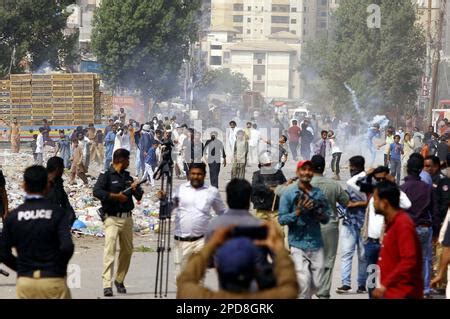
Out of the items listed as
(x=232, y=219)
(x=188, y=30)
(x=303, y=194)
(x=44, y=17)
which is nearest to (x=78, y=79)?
(x=44, y=17)

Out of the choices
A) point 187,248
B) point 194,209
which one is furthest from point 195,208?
point 187,248

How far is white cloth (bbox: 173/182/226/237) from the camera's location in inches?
436

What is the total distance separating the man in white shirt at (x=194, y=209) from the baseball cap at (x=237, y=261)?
5041 millimetres

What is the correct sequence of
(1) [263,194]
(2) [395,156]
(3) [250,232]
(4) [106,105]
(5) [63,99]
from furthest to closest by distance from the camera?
(4) [106,105], (5) [63,99], (2) [395,156], (1) [263,194], (3) [250,232]

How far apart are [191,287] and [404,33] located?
2600 inches

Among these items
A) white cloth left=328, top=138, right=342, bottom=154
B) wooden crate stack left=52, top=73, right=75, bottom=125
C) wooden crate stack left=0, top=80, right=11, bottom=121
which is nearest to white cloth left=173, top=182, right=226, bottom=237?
white cloth left=328, top=138, right=342, bottom=154

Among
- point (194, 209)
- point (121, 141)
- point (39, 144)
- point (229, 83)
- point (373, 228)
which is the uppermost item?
point (194, 209)

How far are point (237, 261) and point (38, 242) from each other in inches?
99.4

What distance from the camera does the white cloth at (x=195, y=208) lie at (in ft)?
36.3

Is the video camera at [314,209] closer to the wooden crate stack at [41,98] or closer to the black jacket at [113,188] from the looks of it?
the black jacket at [113,188]

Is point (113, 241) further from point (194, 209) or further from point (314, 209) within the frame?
point (314, 209)

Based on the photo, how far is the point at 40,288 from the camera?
809 cm

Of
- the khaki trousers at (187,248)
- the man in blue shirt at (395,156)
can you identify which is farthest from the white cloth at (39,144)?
the khaki trousers at (187,248)

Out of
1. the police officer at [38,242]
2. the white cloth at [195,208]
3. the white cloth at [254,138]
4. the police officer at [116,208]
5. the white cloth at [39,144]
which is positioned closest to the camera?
the police officer at [38,242]
